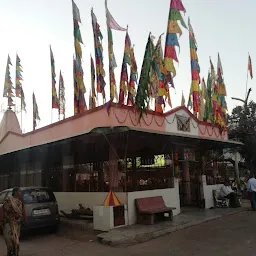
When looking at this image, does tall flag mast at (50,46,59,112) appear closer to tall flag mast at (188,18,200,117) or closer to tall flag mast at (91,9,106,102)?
tall flag mast at (91,9,106,102)

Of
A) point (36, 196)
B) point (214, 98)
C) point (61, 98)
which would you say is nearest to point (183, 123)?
point (214, 98)

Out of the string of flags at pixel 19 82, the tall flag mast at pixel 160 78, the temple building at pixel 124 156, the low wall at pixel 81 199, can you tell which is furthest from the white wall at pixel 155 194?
the string of flags at pixel 19 82

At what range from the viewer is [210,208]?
14141mm

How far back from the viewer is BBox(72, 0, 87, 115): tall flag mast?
13055mm

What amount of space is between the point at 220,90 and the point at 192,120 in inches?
107

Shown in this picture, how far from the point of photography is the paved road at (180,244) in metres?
7.19

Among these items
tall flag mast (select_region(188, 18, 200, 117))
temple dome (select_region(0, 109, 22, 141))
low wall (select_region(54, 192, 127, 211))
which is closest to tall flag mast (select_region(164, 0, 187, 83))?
tall flag mast (select_region(188, 18, 200, 117))

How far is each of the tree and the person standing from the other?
59.0 ft

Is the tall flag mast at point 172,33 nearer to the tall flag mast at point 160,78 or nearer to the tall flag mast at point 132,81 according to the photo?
the tall flag mast at point 160,78

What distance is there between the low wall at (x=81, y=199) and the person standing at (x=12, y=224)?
4.10 m

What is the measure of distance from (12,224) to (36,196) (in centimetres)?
309

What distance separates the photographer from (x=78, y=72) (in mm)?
13570

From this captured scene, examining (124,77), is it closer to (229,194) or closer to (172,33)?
(172,33)

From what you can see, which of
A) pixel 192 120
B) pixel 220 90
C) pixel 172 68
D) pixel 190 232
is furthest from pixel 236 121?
pixel 190 232
